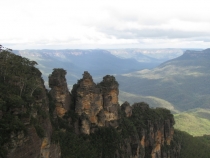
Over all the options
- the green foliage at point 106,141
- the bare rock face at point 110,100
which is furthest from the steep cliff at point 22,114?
the bare rock face at point 110,100

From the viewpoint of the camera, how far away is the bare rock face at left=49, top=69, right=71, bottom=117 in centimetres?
4438

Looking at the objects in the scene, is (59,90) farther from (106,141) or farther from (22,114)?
(22,114)

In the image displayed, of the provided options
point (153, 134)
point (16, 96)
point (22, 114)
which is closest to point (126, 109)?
point (153, 134)

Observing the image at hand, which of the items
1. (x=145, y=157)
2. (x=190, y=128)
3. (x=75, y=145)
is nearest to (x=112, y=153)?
(x=75, y=145)

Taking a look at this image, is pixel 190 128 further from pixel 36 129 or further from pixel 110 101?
pixel 36 129

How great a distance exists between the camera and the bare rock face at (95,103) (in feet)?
156

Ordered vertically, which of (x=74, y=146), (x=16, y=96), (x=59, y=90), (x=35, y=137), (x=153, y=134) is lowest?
(x=153, y=134)

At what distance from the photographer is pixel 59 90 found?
147 ft

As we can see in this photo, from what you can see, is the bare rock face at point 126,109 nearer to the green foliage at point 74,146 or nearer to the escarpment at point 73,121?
the escarpment at point 73,121

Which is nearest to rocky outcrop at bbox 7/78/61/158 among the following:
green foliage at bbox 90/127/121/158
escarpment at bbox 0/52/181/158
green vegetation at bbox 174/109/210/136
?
escarpment at bbox 0/52/181/158

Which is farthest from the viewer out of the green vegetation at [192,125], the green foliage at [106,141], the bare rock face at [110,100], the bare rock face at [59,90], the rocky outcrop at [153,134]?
the green vegetation at [192,125]

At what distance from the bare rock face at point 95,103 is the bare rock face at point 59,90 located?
3211 mm

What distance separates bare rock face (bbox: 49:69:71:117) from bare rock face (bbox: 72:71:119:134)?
10.5 ft

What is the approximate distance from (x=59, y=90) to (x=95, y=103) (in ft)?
27.2
